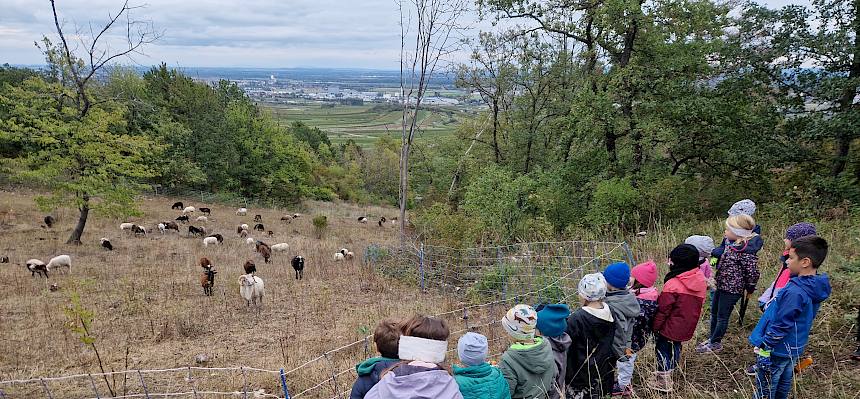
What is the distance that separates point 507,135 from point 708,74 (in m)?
7.44

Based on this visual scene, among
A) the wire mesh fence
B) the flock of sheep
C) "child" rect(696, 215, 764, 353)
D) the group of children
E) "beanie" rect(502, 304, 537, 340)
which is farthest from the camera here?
the flock of sheep

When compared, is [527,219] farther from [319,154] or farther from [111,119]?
[319,154]

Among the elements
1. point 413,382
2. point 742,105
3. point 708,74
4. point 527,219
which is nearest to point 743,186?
point 742,105

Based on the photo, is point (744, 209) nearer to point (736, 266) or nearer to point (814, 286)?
point (736, 266)

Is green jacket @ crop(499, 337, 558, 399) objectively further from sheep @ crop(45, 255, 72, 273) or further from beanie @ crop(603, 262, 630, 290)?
sheep @ crop(45, 255, 72, 273)

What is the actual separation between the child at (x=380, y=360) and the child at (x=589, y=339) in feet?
5.10

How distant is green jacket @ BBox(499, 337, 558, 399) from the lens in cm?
328

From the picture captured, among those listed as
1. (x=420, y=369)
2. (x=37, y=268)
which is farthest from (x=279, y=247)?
(x=420, y=369)

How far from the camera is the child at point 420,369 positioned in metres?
2.59

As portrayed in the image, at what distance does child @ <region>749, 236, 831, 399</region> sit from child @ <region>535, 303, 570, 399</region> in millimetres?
1439

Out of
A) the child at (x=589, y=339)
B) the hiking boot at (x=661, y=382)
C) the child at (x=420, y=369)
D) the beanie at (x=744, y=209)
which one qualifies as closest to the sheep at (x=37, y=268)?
the child at (x=420, y=369)

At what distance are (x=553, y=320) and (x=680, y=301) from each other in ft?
4.95

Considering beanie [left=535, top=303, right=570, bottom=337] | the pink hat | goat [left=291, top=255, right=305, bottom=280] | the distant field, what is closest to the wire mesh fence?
goat [left=291, top=255, right=305, bottom=280]

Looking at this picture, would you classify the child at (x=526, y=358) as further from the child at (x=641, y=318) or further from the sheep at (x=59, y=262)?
the sheep at (x=59, y=262)
